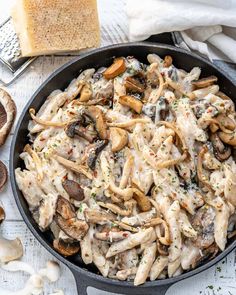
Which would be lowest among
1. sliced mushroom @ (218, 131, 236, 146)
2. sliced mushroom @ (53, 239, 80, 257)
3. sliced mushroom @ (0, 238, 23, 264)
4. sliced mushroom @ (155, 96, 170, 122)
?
sliced mushroom @ (0, 238, 23, 264)

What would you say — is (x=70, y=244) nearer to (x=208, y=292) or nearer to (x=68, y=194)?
(x=68, y=194)

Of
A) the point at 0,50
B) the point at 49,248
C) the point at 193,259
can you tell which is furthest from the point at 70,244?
the point at 0,50

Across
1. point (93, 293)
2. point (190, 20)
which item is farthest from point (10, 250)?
point (190, 20)

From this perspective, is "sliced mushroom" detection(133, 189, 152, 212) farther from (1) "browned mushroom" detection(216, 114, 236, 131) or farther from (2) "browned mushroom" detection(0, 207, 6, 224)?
(2) "browned mushroom" detection(0, 207, 6, 224)

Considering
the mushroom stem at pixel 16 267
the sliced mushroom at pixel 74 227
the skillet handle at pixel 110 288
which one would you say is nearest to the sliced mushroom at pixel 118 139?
the sliced mushroom at pixel 74 227

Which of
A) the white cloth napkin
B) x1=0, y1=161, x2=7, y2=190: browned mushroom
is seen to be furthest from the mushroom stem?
the white cloth napkin
